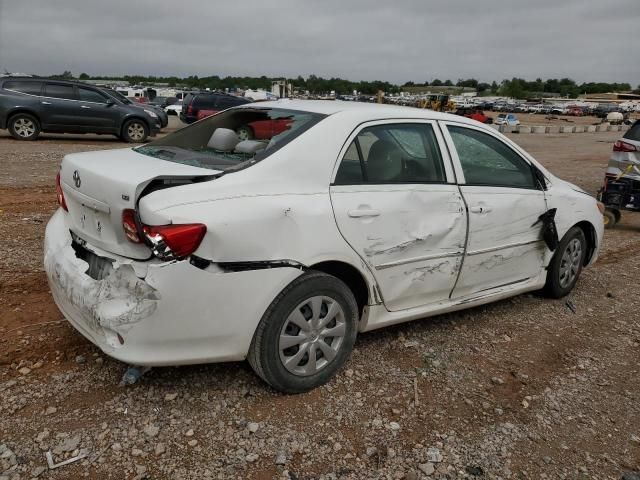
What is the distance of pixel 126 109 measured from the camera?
14914 mm

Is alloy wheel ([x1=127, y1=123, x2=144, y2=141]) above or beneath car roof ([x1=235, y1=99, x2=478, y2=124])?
beneath

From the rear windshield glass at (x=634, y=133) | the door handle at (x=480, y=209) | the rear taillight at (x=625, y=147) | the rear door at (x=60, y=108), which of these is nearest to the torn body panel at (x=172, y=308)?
the door handle at (x=480, y=209)

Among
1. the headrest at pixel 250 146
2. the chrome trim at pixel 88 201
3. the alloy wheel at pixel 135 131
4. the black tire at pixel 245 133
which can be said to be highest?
the black tire at pixel 245 133

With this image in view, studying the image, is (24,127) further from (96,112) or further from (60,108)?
(96,112)

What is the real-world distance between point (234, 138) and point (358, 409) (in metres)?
1.77

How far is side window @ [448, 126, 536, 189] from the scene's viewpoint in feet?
12.3

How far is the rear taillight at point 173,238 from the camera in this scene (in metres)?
2.48

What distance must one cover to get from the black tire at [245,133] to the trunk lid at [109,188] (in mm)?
588

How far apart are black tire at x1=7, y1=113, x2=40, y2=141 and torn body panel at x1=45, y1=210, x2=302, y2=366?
13067 mm

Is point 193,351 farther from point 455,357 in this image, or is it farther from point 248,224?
point 455,357

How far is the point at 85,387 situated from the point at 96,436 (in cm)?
44

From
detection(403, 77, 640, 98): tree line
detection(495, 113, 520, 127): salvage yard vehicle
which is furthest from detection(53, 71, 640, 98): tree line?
detection(495, 113, 520, 127): salvage yard vehicle

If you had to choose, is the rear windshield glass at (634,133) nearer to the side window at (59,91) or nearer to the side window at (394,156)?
the side window at (394,156)

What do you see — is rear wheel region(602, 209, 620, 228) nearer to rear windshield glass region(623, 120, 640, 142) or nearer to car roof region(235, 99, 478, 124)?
rear windshield glass region(623, 120, 640, 142)
